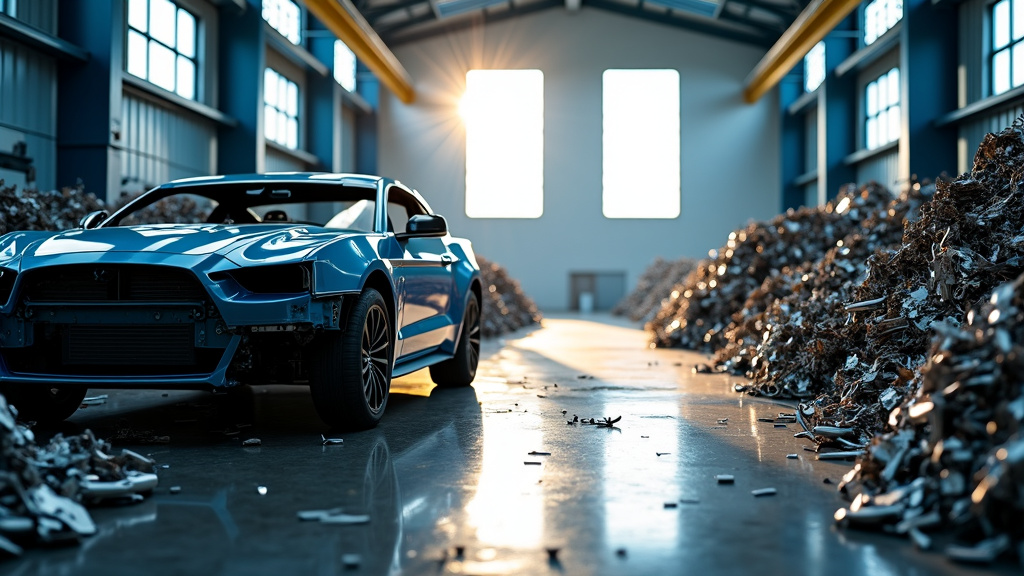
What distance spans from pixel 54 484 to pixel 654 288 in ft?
81.0

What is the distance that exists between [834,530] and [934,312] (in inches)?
99.5

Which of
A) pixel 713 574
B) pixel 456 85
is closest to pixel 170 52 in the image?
pixel 456 85

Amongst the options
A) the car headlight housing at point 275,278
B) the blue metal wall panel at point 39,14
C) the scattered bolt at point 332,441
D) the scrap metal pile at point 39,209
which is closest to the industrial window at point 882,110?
the blue metal wall panel at point 39,14

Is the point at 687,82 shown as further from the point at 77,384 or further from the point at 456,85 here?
the point at 77,384

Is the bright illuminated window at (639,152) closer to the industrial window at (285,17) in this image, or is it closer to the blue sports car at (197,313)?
the industrial window at (285,17)

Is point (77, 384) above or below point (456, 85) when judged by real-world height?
below

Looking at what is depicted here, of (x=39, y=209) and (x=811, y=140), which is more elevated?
(x=811, y=140)

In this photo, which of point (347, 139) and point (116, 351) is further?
point (347, 139)

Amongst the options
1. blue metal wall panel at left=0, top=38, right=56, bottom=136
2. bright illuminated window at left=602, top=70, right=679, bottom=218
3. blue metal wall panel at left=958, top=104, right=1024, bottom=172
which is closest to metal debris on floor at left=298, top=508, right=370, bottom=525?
blue metal wall panel at left=0, top=38, right=56, bottom=136

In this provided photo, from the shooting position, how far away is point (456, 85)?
36531mm

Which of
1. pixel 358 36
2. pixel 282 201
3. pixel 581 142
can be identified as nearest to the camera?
pixel 282 201

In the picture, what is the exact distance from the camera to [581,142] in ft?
118

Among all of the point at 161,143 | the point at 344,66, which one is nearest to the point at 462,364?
the point at 161,143

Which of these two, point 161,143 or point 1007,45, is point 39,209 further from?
point 1007,45
